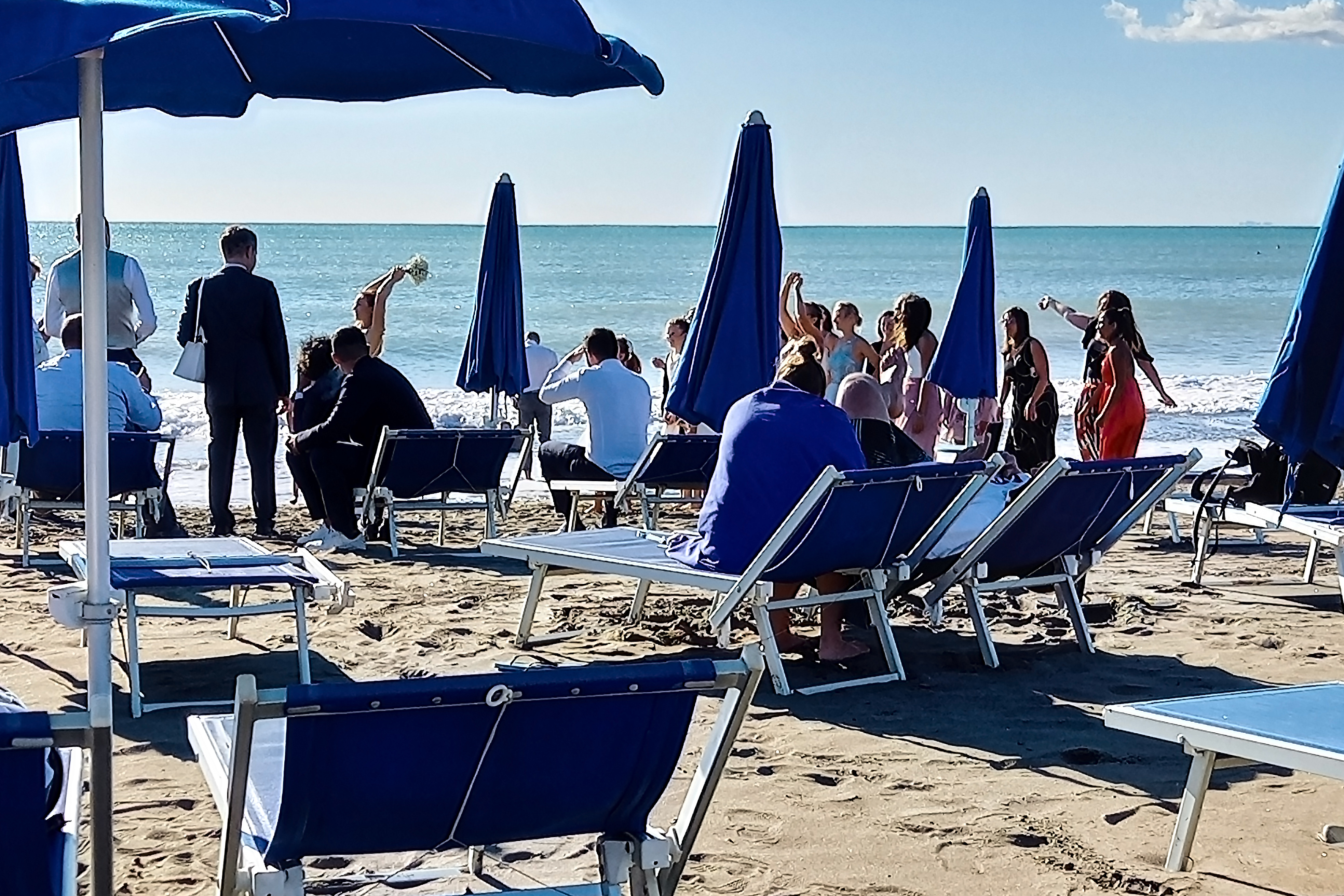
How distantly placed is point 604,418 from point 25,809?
6470 mm

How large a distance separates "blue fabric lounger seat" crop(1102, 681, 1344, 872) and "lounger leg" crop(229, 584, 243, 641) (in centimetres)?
331

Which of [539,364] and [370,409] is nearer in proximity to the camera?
[370,409]

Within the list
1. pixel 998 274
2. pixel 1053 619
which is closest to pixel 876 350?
pixel 1053 619

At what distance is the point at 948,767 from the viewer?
4316 mm

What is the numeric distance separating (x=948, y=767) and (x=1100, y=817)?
20.8 inches

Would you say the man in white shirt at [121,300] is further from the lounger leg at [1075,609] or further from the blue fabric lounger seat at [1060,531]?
the lounger leg at [1075,609]

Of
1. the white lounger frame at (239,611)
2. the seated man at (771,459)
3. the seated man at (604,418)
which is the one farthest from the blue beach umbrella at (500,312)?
the white lounger frame at (239,611)

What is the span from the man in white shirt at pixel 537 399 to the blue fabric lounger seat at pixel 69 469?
4300 mm

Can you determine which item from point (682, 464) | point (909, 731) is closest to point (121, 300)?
point (682, 464)

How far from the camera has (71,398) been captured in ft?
25.5

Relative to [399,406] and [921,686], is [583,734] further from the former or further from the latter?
[399,406]

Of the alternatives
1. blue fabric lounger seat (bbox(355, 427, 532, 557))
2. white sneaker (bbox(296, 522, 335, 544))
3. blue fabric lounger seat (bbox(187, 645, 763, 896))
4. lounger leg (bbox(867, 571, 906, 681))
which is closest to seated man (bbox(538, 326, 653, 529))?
blue fabric lounger seat (bbox(355, 427, 532, 557))

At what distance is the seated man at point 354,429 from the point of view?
27.4 feet

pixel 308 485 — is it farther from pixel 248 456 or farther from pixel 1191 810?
pixel 1191 810
